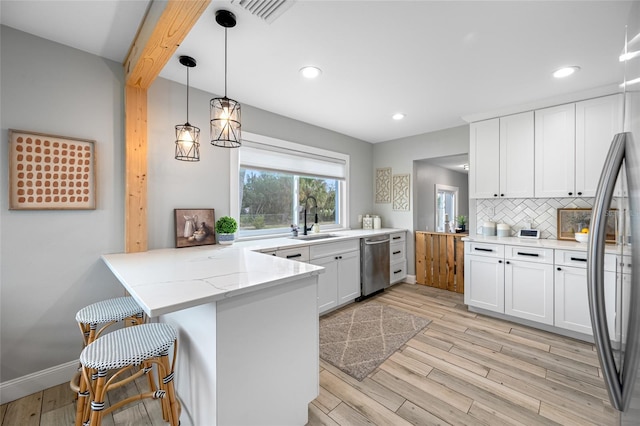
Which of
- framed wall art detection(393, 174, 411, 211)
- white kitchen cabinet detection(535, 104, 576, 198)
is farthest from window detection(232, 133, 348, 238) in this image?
white kitchen cabinet detection(535, 104, 576, 198)

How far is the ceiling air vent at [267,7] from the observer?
141 centimetres

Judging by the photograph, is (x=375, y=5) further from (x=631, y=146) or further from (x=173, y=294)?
(x=173, y=294)

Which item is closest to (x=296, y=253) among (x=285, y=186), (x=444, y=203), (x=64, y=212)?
(x=285, y=186)

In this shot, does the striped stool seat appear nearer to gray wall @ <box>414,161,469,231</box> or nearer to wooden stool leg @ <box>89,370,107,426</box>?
wooden stool leg @ <box>89,370,107,426</box>

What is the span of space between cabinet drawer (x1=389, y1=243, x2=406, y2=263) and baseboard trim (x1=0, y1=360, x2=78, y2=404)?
3.68 meters

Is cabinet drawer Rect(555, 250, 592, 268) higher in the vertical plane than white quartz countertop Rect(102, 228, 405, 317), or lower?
lower

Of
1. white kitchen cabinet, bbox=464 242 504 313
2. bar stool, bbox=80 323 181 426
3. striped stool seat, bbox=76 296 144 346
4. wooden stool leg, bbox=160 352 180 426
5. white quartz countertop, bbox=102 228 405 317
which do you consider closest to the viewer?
white quartz countertop, bbox=102 228 405 317

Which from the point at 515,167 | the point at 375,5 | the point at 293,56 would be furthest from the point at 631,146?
the point at 515,167

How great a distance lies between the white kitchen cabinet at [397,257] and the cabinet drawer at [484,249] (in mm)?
1101

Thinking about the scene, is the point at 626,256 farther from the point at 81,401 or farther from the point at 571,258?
the point at 571,258

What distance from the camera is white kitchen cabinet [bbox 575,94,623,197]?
103 inches

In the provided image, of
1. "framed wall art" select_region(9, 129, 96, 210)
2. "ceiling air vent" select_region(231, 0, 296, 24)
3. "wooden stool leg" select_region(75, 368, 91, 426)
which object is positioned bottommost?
"wooden stool leg" select_region(75, 368, 91, 426)

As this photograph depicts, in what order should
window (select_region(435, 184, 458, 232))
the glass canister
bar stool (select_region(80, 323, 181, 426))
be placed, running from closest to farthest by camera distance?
1. bar stool (select_region(80, 323, 181, 426))
2. the glass canister
3. window (select_region(435, 184, 458, 232))

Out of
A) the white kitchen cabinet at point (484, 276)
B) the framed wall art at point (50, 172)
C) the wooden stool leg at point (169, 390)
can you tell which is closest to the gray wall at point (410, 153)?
the white kitchen cabinet at point (484, 276)
